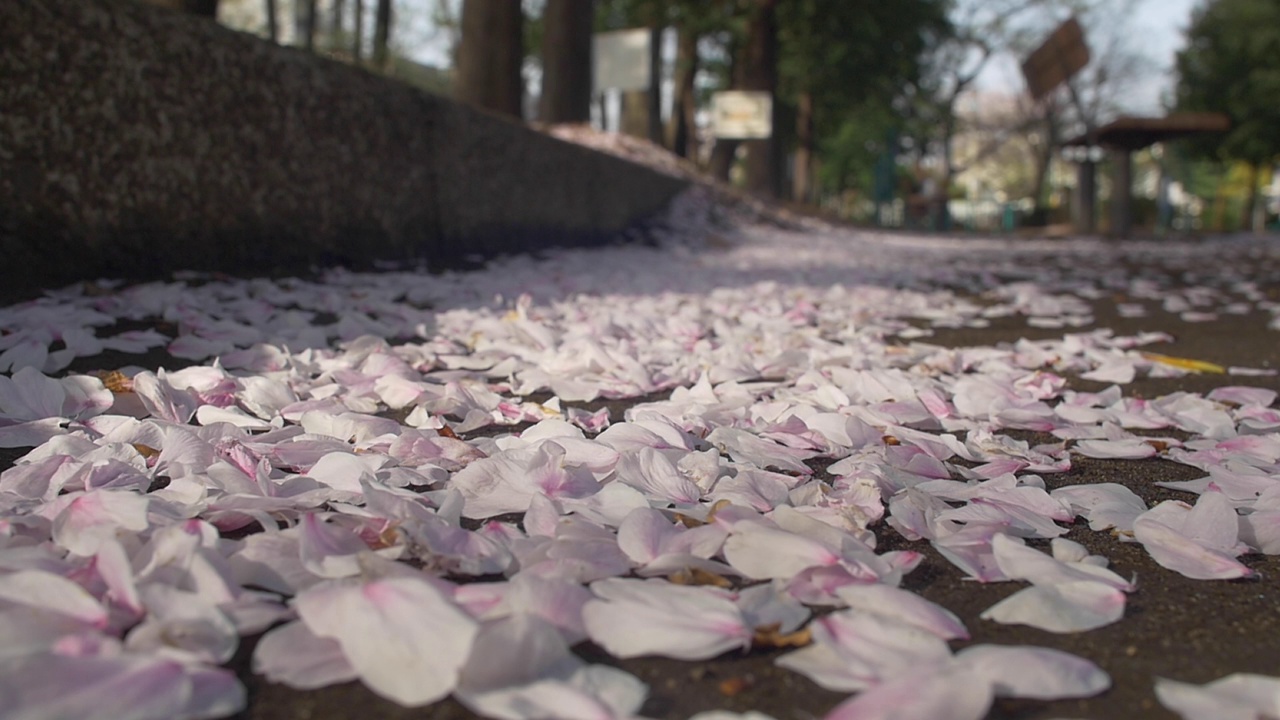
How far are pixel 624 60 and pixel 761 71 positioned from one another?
3.84m

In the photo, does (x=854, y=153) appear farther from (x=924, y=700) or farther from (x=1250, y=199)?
(x=924, y=700)

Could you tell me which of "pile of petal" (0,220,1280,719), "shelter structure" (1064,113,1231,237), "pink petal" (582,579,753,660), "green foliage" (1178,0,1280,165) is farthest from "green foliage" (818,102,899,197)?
"pink petal" (582,579,753,660)

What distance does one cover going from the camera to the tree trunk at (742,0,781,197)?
14933 mm

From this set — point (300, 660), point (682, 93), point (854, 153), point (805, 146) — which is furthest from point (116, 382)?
point (854, 153)

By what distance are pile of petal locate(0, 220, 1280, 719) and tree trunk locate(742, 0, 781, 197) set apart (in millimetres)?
13373

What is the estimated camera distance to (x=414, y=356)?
7.09 ft

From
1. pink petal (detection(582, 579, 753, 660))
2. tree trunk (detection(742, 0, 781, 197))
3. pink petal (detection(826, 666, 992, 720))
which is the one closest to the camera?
pink petal (detection(826, 666, 992, 720))

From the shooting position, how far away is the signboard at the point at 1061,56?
1353cm

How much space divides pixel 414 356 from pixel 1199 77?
22.8 m

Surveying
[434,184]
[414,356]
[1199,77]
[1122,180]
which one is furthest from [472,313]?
[1199,77]

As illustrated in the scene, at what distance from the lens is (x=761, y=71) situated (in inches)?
593

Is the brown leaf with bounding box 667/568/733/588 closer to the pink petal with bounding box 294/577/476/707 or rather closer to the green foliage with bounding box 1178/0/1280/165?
the pink petal with bounding box 294/577/476/707

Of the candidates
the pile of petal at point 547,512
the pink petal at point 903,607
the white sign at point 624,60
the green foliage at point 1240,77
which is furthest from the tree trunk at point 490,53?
the green foliage at point 1240,77

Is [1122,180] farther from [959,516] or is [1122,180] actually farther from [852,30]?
[959,516]
